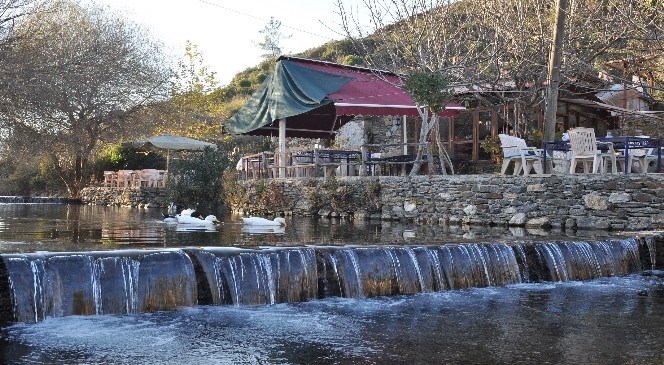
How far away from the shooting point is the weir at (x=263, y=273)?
6.36 m

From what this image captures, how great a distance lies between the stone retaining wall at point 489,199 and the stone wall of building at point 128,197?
25.9 ft

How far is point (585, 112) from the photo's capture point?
21.2 meters

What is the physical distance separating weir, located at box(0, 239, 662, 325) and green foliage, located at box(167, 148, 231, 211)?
524 inches

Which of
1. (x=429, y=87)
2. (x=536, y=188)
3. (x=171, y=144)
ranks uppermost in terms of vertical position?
(x=429, y=87)

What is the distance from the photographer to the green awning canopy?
664 inches

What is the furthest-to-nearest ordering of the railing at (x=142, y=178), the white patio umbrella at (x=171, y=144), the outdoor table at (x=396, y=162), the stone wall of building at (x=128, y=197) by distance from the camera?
the railing at (x=142, y=178)
the stone wall of building at (x=128, y=197)
the white patio umbrella at (x=171, y=144)
the outdoor table at (x=396, y=162)

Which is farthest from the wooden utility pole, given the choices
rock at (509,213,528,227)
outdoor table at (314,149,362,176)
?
outdoor table at (314,149,362,176)

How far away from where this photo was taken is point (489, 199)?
13.7 m

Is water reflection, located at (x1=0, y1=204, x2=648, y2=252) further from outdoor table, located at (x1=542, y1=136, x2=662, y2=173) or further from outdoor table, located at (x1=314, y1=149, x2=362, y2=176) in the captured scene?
outdoor table, located at (x1=314, y1=149, x2=362, y2=176)

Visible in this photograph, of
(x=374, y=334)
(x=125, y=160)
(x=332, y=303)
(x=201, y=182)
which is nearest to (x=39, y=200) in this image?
(x=125, y=160)

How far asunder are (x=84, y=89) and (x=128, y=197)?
4.18 metres

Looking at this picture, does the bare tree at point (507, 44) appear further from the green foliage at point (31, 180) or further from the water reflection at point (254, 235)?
the green foliage at point (31, 180)

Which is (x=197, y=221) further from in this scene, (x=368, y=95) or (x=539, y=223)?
(x=539, y=223)

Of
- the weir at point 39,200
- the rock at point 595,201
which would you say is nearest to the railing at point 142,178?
the weir at point 39,200
